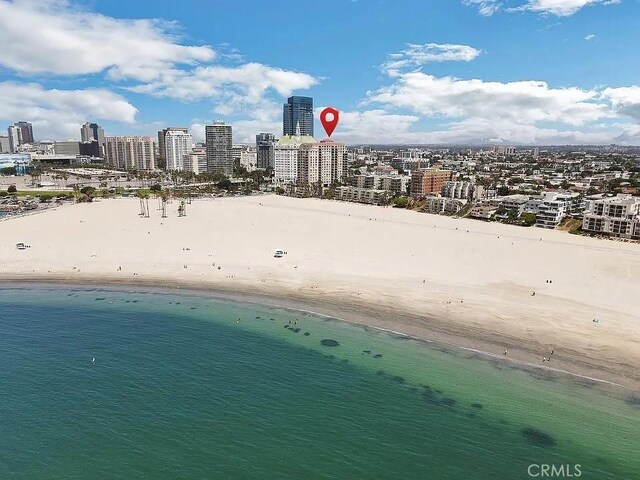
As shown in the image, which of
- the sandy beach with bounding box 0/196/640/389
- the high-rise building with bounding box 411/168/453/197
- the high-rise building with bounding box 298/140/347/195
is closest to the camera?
the sandy beach with bounding box 0/196/640/389

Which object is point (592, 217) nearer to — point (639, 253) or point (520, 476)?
point (639, 253)

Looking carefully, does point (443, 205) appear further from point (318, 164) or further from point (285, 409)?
point (285, 409)

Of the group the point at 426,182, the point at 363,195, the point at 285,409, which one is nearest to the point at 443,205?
the point at 426,182

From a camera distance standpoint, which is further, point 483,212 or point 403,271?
point 483,212

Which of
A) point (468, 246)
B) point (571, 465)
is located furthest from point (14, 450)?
point (468, 246)

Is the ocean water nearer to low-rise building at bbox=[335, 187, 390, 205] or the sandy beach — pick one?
the sandy beach

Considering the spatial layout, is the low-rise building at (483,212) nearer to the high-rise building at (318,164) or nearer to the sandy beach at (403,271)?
the sandy beach at (403,271)

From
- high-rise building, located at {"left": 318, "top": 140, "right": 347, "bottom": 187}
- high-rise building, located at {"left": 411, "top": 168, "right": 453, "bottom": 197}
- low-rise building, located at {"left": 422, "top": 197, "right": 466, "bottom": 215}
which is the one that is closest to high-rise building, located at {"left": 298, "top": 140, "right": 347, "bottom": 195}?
high-rise building, located at {"left": 318, "top": 140, "right": 347, "bottom": 187}
